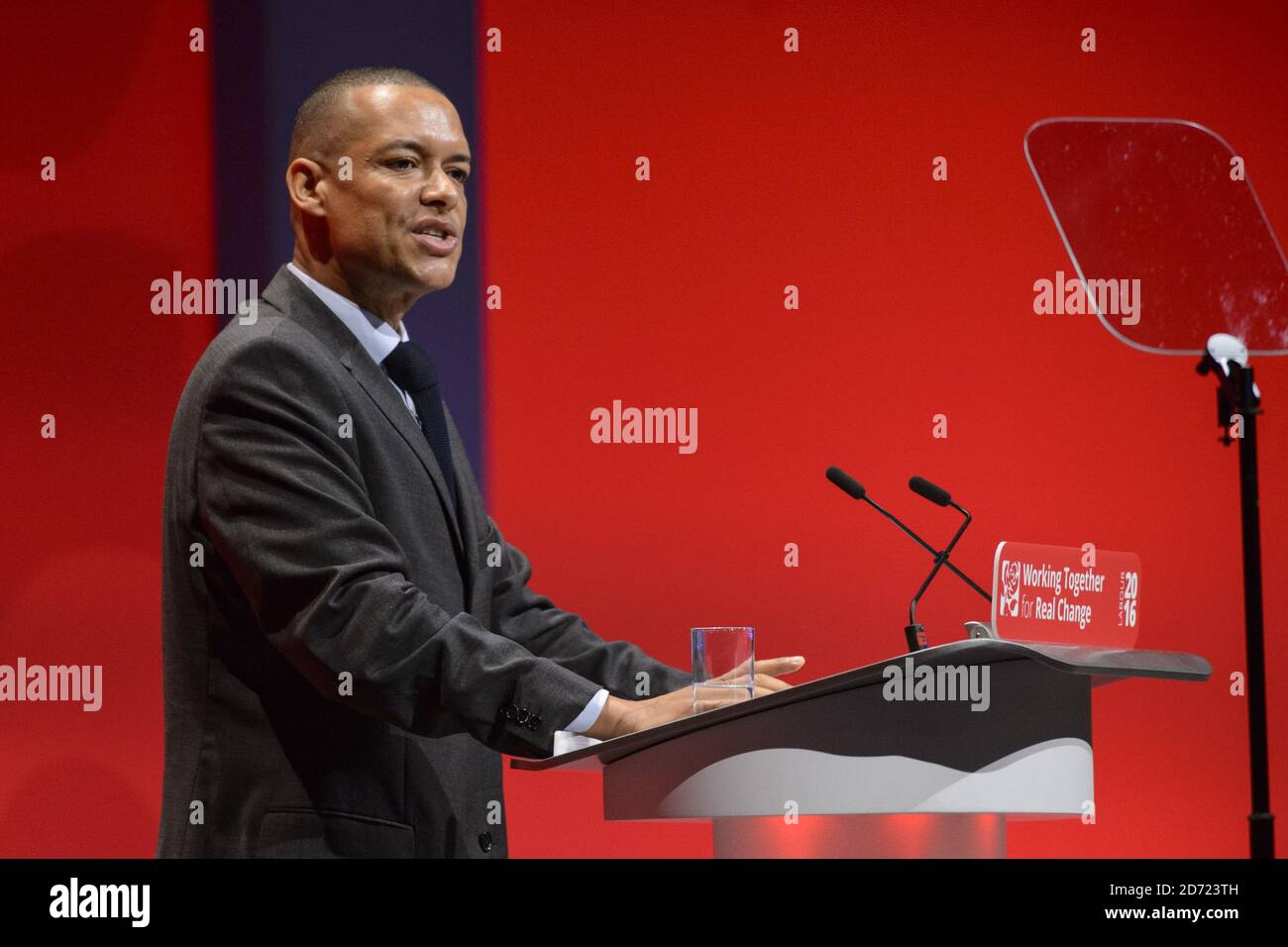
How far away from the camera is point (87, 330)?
11.7ft

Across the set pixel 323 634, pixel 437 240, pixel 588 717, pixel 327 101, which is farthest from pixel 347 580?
pixel 327 101

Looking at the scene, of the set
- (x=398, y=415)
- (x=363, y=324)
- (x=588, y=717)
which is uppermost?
(x=363, y=324)

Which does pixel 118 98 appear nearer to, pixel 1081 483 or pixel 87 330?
pixel 87 330

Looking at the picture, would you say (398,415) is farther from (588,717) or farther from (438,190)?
(588,717)

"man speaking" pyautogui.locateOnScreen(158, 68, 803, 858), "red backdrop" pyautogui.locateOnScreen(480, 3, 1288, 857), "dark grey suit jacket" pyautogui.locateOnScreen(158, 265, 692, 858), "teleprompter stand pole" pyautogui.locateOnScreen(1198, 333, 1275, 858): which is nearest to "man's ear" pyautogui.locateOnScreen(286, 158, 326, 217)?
"man speaking" pyautogui.locateOnScreen(158, 68, 803, 858)

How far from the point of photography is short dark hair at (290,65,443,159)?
7.73 feet

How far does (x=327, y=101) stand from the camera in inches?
93.6

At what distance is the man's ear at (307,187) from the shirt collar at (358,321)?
108 millimetres

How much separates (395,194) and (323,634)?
75 centimetres

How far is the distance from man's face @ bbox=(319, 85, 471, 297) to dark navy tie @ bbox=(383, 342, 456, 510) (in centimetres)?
11

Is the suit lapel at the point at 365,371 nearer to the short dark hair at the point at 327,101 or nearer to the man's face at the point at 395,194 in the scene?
the man's face at the point at 395,194

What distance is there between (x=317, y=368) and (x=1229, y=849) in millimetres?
2645
